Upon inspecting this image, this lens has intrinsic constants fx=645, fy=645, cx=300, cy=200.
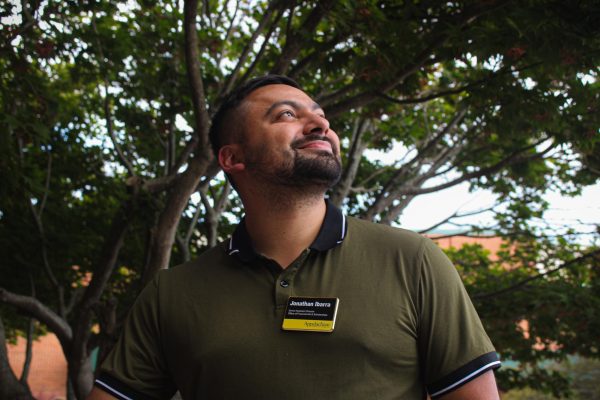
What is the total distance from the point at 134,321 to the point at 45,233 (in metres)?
7.70

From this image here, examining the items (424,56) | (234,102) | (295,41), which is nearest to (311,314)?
(234,102)

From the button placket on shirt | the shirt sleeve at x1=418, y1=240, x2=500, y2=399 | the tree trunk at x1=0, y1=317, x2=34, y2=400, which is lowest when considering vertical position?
the tree trunk at x1=0, y1=317, x2=34, y2=400

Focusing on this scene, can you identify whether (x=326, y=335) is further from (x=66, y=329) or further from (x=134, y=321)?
(x=66, y=329)

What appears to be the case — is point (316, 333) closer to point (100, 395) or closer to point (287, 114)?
point (100, 395)

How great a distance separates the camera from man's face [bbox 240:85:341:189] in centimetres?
202

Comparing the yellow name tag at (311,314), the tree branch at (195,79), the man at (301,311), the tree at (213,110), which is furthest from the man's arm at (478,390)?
the tree branch at (195,79)

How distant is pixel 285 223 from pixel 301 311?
387 mm

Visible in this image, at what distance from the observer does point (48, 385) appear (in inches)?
1007

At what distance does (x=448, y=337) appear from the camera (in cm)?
167

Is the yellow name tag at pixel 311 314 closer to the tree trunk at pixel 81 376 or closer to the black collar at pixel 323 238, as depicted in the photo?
the black collar at pixel 323 238

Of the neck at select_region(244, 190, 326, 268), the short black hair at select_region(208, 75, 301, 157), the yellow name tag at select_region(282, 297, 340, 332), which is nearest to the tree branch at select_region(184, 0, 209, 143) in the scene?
the short black hair at select_region(208, 75, 301, 157)

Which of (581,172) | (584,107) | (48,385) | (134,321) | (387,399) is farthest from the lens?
(48,385)

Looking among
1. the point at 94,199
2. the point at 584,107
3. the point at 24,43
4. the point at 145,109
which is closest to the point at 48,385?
the point at 94,199

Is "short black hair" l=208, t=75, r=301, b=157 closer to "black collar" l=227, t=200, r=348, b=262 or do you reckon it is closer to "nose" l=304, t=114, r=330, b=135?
"nose" l=304, t=114, r=330, b=135
